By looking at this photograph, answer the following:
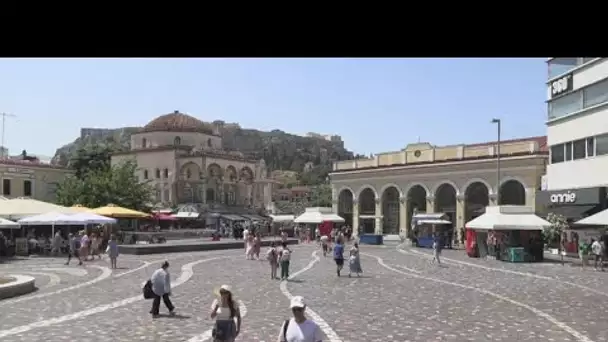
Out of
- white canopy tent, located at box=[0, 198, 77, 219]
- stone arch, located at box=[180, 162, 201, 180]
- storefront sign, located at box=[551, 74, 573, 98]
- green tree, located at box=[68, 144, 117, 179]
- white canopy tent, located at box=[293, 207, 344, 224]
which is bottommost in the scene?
white canopy tent, located at box=[293, 207, 344, 224]

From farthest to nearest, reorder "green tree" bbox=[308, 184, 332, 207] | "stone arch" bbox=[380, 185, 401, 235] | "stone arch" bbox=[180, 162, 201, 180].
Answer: "green tree" bbox=[308, 184, 332, 207], "stone arch" bbox=[180, 162, 201, 180], "stone arch" bbox=[380, 185, 401, 235]

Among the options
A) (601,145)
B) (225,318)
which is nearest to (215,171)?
(601,145)

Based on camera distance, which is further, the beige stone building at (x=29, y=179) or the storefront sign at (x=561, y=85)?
the beige stone building at (x=29, y=179)

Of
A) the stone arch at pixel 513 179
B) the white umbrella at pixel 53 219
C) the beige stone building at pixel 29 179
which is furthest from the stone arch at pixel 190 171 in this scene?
the white umbrella at pixel 53 219

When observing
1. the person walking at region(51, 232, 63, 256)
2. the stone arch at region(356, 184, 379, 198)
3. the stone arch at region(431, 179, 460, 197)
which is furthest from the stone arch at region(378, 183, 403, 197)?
the person walking at region(51, 232, 63, 256)

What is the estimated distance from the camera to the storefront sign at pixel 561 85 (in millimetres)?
37344

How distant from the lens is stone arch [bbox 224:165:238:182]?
81250mm

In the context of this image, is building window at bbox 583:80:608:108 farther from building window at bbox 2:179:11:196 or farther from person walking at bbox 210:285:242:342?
building window at bbox 2:179:11:196

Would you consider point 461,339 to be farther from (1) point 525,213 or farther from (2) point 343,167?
(2) point 343,167

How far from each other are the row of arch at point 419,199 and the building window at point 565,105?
1429 cm

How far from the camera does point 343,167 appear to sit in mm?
70062

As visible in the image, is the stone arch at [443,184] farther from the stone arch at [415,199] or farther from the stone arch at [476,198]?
the stone arch at [415,199]
